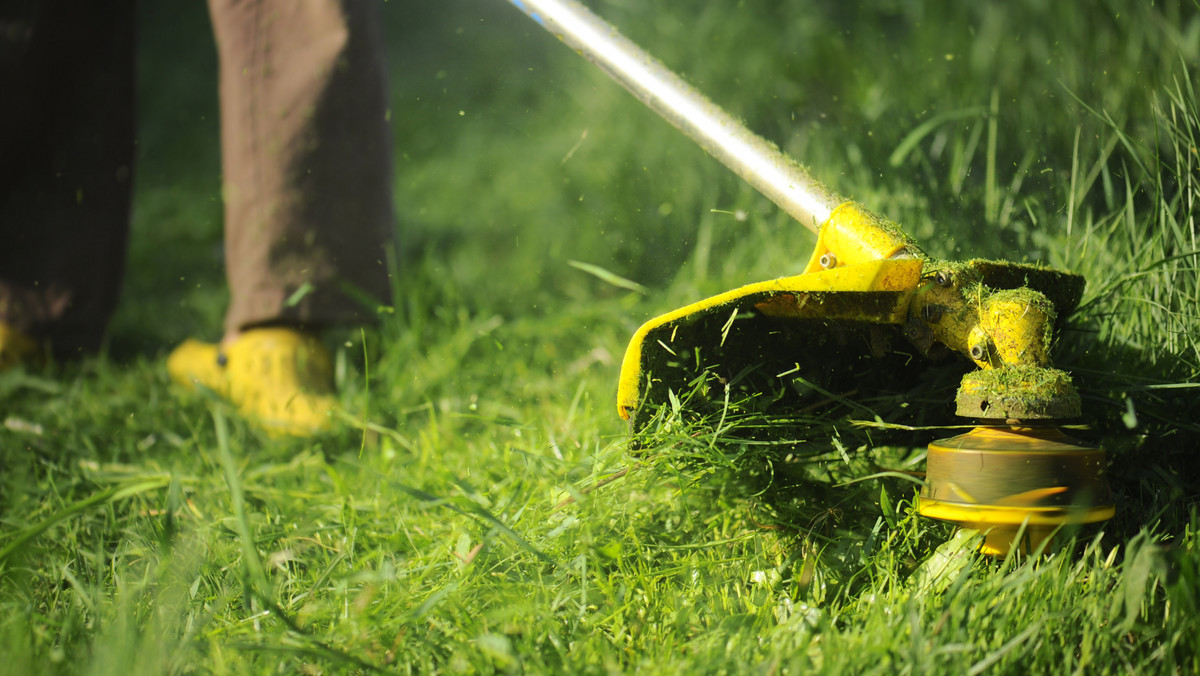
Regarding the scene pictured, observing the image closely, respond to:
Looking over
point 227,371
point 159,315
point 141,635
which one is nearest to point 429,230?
point 159,315

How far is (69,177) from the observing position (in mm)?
2174

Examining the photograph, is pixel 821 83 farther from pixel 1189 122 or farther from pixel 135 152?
pixel 135 152

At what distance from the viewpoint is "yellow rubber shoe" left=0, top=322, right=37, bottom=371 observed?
81.0 inches

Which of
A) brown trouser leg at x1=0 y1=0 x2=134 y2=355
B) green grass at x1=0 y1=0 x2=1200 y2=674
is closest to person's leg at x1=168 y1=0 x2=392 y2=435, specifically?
green grass at x1=0 y1=0 x2=1200 y2=674

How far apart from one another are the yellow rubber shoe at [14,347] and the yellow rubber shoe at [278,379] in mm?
544

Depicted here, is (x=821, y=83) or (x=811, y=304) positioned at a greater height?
(x=821, y=83)

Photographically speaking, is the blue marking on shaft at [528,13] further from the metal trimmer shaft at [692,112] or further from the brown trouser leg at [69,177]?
the brown trouser leg at [69,177]

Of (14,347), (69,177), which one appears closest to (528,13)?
(69,177)

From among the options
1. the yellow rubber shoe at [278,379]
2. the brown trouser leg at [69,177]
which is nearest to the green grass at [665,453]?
the yellow rubber shoe at [278,379]

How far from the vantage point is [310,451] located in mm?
1670

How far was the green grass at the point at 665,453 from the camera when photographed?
903 mm

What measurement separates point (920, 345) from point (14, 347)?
221cm

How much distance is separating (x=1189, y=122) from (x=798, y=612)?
3.42ft

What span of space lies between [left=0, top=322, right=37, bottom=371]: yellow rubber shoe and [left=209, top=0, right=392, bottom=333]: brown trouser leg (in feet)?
2.20
